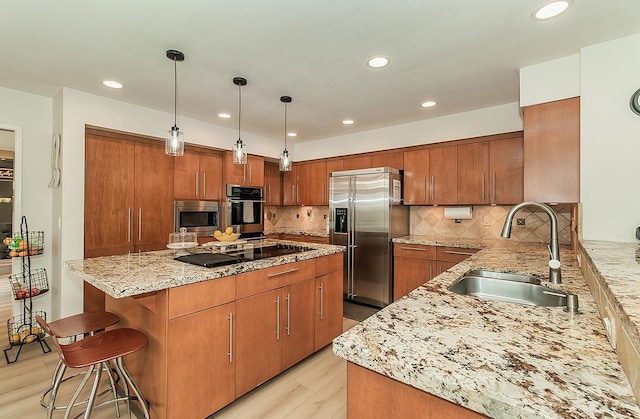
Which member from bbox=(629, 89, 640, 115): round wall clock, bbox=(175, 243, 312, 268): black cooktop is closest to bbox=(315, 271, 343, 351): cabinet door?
bbox=(175, 243, 312, 268): black cooktop

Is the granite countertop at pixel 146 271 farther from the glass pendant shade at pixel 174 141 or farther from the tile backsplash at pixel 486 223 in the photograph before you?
the tile backsplash at pixel 486 223

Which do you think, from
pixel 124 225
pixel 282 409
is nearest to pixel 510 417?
pixel 282 409

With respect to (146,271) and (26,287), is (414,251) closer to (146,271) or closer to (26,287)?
(146,271)

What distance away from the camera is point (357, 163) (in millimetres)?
4418

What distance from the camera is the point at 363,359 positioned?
784mm

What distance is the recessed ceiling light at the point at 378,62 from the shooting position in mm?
2238

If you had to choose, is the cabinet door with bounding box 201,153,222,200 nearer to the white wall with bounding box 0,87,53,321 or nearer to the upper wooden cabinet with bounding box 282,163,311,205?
the upper wooden cabinet with bounding box 282,163,311,205

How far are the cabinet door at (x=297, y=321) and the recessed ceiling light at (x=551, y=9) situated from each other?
2.34 m

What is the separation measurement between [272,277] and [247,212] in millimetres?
2487

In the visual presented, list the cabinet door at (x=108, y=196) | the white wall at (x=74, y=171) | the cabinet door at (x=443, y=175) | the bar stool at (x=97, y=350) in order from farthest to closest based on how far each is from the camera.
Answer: the cabinet door at (x=443, y=175)
the cabinet door at (x=108, y=196)
the white wall at (x=74, y=171)
the bar stool at (x=97, y=350)

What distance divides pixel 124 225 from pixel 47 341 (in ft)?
4.25

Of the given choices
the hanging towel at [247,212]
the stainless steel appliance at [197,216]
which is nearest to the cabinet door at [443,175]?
the hanging towel at [247,212]

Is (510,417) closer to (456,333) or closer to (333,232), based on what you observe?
(456,333)

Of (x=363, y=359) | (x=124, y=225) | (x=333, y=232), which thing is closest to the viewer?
(x=363, y=359)
